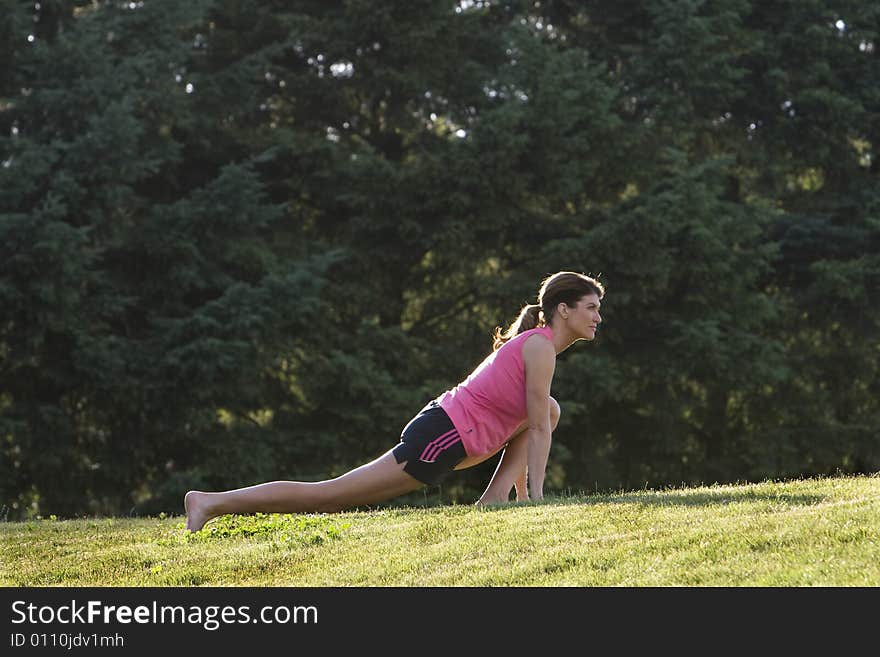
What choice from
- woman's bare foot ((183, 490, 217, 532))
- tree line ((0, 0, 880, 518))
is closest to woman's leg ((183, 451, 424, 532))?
woman's bare foot ((183, 490, 217, 532))

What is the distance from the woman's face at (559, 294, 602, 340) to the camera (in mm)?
7578

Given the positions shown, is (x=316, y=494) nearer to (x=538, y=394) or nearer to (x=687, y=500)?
(x=538, y=394)

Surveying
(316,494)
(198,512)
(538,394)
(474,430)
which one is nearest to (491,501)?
(474,430)

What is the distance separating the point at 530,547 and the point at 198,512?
233cm

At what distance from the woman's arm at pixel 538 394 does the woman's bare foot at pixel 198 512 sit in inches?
77.1

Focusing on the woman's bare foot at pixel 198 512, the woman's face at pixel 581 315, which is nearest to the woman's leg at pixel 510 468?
the woman's face at pixel 581 315

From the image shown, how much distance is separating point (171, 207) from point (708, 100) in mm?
8889

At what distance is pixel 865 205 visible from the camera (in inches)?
789

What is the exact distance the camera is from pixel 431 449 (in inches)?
288

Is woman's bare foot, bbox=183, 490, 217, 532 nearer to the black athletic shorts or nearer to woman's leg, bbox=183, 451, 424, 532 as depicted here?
woman's leg, bbox=183, 451, 424, 532

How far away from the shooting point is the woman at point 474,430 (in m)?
7.30

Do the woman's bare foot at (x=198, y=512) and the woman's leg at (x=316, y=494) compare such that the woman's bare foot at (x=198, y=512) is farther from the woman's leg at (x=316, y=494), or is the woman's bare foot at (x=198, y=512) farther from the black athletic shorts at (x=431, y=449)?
the black athletic shorts at (x=431, y=449)
